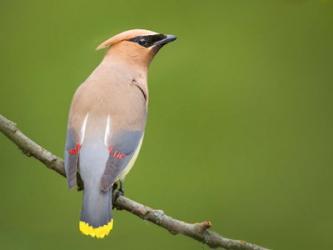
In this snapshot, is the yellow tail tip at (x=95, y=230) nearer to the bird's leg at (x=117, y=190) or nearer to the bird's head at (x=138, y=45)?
the bird's leg at (x=117, y=190)

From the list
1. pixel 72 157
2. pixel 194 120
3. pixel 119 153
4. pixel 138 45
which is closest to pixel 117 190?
pixel 119 153

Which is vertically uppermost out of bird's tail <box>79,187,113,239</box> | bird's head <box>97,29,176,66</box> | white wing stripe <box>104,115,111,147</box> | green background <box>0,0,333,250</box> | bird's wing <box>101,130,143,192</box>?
bird's head <box>97,29,176,66</box>

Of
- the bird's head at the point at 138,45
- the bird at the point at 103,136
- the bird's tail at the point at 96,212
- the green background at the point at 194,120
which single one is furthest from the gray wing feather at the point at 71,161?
the green background at the point at 194,120

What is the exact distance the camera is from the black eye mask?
4.58 m

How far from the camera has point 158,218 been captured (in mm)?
3750

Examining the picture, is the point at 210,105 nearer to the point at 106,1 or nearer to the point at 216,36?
the point at 216,36

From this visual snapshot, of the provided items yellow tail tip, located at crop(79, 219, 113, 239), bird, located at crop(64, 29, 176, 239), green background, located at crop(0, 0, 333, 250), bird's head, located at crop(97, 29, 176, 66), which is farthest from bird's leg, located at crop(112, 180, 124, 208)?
green background, located at crop(0, 0, 333, 250)

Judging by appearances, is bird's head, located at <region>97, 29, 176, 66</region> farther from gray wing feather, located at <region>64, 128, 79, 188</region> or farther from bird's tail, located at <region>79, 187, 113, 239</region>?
bird's tail, located at <region>79, 187, 113, 239</region>

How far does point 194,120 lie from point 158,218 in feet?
8.99

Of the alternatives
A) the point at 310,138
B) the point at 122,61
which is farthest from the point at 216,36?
the point at 122,61

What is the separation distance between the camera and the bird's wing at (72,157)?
379cm

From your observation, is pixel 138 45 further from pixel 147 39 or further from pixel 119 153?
pixel 119 153

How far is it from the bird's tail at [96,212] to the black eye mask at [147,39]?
97cm

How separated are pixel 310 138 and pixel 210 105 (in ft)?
2.54
